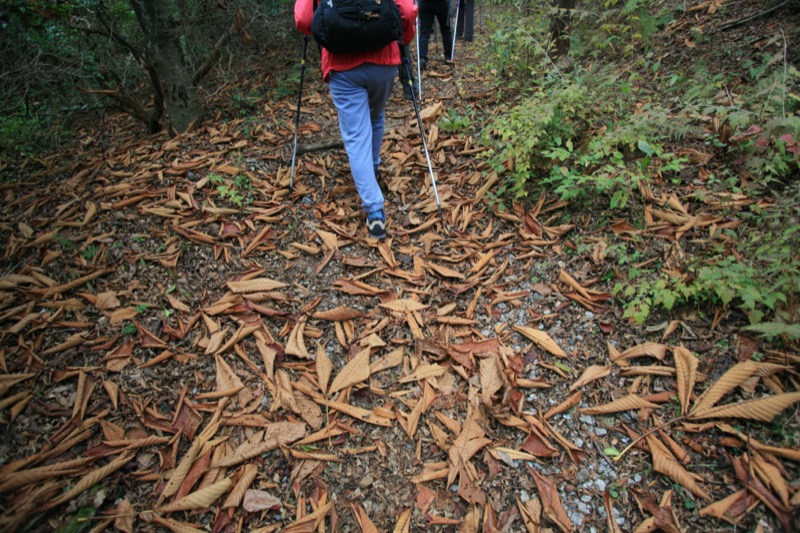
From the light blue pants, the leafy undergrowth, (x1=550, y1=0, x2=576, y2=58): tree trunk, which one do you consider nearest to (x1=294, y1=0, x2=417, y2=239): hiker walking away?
the light blue pants

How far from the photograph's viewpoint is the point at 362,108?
11.4 feet

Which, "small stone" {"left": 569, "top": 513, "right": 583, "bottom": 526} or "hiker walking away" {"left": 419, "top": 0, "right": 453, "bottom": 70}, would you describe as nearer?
"small stone" {"left": 569, "top": 513, "right": 583, "bottom": 526}

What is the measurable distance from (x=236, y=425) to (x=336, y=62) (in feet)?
8.97

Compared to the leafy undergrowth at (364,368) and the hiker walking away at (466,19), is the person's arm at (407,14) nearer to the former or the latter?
the leafy undergrowth at (364,368)

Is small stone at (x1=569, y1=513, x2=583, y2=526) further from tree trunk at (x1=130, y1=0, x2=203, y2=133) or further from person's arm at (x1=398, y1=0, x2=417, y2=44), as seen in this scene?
tree trunk at (x1=130, y1=0, x2=203, y2=133)

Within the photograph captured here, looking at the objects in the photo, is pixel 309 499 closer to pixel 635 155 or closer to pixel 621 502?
pixel 621 502

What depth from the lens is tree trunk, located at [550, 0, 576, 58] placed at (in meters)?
4.64

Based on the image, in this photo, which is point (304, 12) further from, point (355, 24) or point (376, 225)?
point (376, 225)

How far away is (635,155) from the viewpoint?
3613mm

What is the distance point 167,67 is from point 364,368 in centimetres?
409

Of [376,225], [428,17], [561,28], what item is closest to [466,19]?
[428,17]

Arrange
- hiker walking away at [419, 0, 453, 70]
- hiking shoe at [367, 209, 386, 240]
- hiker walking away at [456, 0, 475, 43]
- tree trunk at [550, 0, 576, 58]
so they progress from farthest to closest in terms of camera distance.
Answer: hiker walking away at [456, 0, 475, 43], hiker walking away at [419, 0, 453, 70], tree trunk at [550, 0, 576, 58], hiking shoe at [367, 209, 386, 240]

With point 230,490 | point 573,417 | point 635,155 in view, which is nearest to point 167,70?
point 230,490

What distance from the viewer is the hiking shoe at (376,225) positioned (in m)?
3.68
